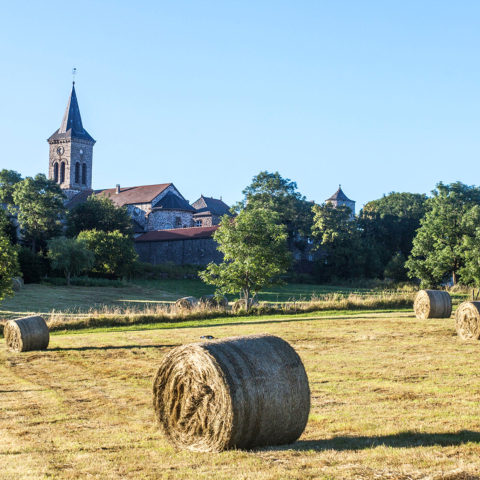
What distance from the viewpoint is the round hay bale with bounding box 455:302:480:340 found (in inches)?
666

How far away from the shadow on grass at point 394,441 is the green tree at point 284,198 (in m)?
62.7

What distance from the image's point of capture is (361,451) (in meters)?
6.48

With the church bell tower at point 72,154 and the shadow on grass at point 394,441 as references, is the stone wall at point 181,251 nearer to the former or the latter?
the church bell tower at point 72,154

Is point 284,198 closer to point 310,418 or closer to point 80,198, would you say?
point 80,198

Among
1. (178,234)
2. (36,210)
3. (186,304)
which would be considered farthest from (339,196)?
(186,304)

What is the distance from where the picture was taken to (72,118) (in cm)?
9788

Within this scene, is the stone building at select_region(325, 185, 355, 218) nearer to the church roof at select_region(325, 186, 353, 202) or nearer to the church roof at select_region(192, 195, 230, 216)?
the church roof at select_region(325, 186, 353, 202)

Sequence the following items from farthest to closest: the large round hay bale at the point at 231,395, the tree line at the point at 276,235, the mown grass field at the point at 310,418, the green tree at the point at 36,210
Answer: the green tree at the point at 36,210, the tree line at the point at 276,235, the large round hay bale at the point at 231,395, the mown grass field at the point at 310,418

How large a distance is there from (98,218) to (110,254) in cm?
1408

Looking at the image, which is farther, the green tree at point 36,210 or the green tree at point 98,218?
the green tree at point 98,218

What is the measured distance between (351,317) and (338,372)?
12.5 meters

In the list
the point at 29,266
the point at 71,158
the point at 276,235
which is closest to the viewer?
the point at 276,235

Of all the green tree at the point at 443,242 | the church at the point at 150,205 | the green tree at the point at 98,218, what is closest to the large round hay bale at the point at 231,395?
the green tree at the point at 443,242

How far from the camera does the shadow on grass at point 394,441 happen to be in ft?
22.1
